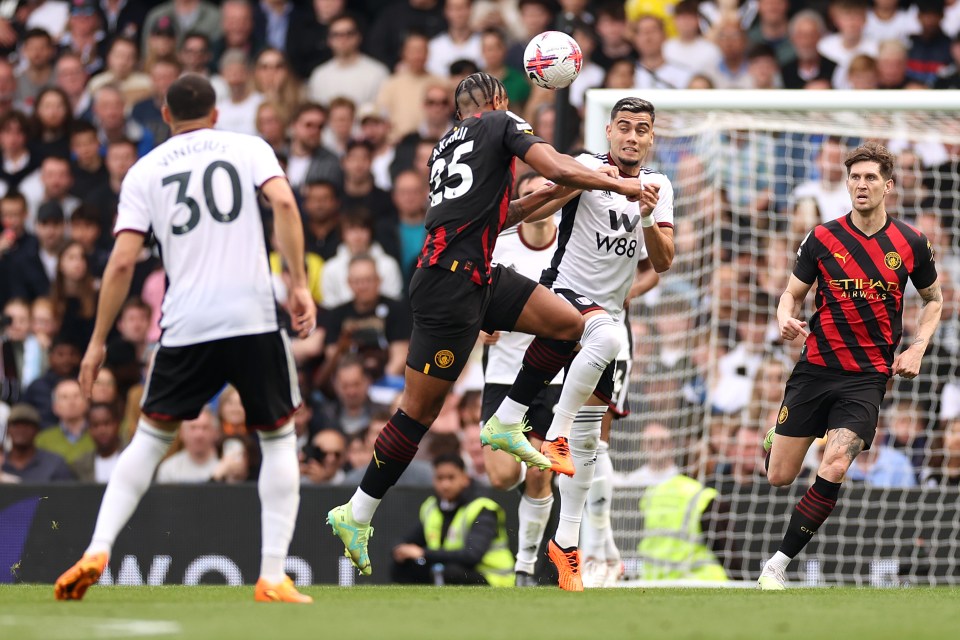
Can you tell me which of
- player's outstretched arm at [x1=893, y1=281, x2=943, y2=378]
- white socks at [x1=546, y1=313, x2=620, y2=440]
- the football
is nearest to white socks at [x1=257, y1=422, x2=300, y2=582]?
white socks at [x1=546, y1=313, x2=620, y2=440]

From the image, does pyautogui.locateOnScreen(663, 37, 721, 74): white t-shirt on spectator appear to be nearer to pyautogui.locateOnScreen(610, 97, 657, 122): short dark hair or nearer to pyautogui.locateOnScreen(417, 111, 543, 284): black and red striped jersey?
pyautogui.locateOnScreen(610, 97, 657, 122): short dark hair

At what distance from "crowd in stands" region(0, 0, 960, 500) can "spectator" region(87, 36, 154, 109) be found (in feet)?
0.11

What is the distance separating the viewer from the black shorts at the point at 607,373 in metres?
9.12

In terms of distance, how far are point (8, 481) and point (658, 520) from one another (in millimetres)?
5693

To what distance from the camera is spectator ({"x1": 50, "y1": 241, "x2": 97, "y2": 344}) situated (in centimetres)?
1507

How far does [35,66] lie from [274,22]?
9.39 ft

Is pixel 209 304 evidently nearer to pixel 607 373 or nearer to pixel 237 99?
pixel 607 373

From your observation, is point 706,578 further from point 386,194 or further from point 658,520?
point 386,194

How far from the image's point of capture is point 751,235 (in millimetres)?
13477

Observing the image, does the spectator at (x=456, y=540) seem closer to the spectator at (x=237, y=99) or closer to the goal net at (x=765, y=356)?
the goal net at (x=765, y=356)

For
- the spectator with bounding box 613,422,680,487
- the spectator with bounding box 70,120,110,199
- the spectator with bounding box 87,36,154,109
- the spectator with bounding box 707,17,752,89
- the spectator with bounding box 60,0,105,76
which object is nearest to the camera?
the spectator with bounding box 613,422,680,487

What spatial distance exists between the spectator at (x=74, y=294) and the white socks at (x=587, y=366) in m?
7.57

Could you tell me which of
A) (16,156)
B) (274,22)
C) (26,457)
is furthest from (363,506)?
(274,22)

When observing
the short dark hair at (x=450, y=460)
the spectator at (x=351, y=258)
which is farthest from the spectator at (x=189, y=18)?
the short dark hair at (x=450, y=460)
